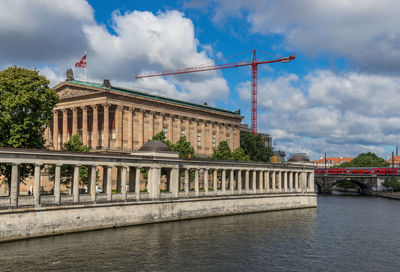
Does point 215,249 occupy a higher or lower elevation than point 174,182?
lower

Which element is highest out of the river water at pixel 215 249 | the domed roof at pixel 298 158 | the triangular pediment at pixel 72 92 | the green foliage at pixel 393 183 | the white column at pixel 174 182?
the triangular pediment at pixel 72 92

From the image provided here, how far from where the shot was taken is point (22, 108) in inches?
2325

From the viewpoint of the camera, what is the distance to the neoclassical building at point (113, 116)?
94688mm

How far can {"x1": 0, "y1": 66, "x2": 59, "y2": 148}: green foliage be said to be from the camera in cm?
5697

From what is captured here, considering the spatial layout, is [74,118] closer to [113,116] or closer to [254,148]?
[113,116]

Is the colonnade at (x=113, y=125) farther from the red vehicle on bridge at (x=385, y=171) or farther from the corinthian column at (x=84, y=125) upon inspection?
the red vehicle on bridge at (x=385, y=171)

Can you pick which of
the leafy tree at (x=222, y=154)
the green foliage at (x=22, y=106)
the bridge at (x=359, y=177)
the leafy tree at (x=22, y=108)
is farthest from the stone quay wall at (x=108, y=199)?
the bridge at (x=359, y=177)

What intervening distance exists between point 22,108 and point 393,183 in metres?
125

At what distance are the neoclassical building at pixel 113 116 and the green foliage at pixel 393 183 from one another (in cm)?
7368

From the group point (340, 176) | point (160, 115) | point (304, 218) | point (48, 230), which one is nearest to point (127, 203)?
point (48, 230)

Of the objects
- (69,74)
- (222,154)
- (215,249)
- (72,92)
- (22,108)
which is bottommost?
(215,249)

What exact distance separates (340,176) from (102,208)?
12091 cm

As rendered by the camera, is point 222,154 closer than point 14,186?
No

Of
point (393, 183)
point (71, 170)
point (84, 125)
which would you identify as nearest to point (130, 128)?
point (84, 125)
